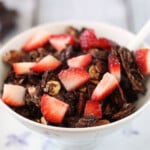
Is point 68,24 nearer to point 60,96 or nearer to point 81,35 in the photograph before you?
point 81,35

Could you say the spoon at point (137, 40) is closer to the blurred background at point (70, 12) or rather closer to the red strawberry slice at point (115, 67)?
the red strawberry slice at point (115, 67)

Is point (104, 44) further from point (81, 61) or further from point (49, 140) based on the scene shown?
point (49, 140)

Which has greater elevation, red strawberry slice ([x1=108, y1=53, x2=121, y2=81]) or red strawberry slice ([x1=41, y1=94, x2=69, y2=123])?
red strawberry slice ([x1=108, y1=53, x2=121, y2=81])

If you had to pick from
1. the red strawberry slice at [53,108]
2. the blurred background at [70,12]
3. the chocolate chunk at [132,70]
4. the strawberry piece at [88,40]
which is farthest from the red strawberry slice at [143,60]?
the blurred background at [70,12]

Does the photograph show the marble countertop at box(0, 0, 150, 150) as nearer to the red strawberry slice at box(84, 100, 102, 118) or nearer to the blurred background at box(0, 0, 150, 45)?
the blurred background at box(0, 0, 150, 45)

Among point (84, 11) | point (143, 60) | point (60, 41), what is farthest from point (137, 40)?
point (84, 11)

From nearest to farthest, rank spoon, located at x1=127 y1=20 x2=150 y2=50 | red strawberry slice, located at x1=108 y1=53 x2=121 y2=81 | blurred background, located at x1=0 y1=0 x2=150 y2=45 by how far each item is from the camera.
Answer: red strawberry slice, located at x1=108 y1=53 x2=121 y2=81
spoon, located at x1=127 y1=20 x2=150 y2=50
blurred background, located at x1=0 y1=0 x2=150 y2=45

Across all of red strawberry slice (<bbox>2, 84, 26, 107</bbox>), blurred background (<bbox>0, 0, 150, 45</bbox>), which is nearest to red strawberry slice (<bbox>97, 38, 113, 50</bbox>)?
red strawberry slice (<bbox>2, 84, 26, 107</bbox>)
